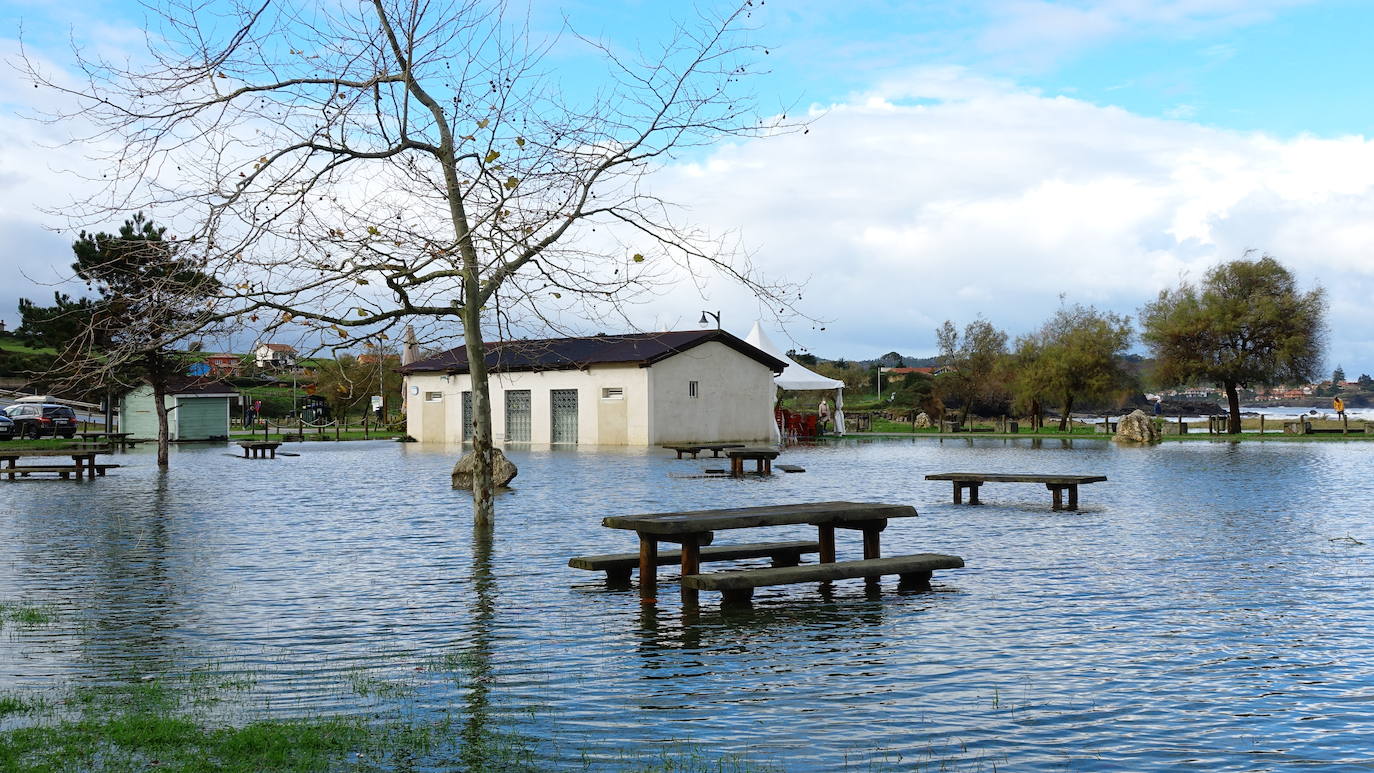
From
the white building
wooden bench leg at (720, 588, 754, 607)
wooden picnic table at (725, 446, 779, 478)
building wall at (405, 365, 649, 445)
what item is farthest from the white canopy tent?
wooden bench leg at (720, 588, 754, 607)

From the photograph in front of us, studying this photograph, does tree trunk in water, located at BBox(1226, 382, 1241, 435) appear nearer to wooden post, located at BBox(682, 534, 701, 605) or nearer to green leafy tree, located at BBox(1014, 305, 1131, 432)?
green leafy tree, located at BBox(1014, 305, 1131, 432)

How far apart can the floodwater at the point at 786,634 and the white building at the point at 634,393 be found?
1154 inches

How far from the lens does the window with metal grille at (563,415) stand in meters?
52.1

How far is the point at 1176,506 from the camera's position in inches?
783

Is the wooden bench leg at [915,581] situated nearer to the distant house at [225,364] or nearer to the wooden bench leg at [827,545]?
the wooden bench leg at [827,545]

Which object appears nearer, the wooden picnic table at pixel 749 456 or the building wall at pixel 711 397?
the wooden picnic table at pixel 749 456

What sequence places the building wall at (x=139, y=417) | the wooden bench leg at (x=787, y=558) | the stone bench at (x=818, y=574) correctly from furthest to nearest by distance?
the building wall at (x=139, y=417)
the wooden bench leg at (x=787, y=558)
the stone bench at (x=818, y=574)

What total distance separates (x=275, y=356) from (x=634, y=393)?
123 ft

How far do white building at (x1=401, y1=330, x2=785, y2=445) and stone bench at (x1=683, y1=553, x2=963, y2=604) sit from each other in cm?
3604

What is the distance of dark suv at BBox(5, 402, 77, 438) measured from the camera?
6044 centimetres

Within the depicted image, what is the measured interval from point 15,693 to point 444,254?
622 cm

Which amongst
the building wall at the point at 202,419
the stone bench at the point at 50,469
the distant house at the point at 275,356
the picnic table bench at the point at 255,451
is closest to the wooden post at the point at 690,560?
the distant house at the point at 275,356

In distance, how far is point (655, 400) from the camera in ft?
163

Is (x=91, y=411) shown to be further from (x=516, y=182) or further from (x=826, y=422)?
(x=516, y=182)
